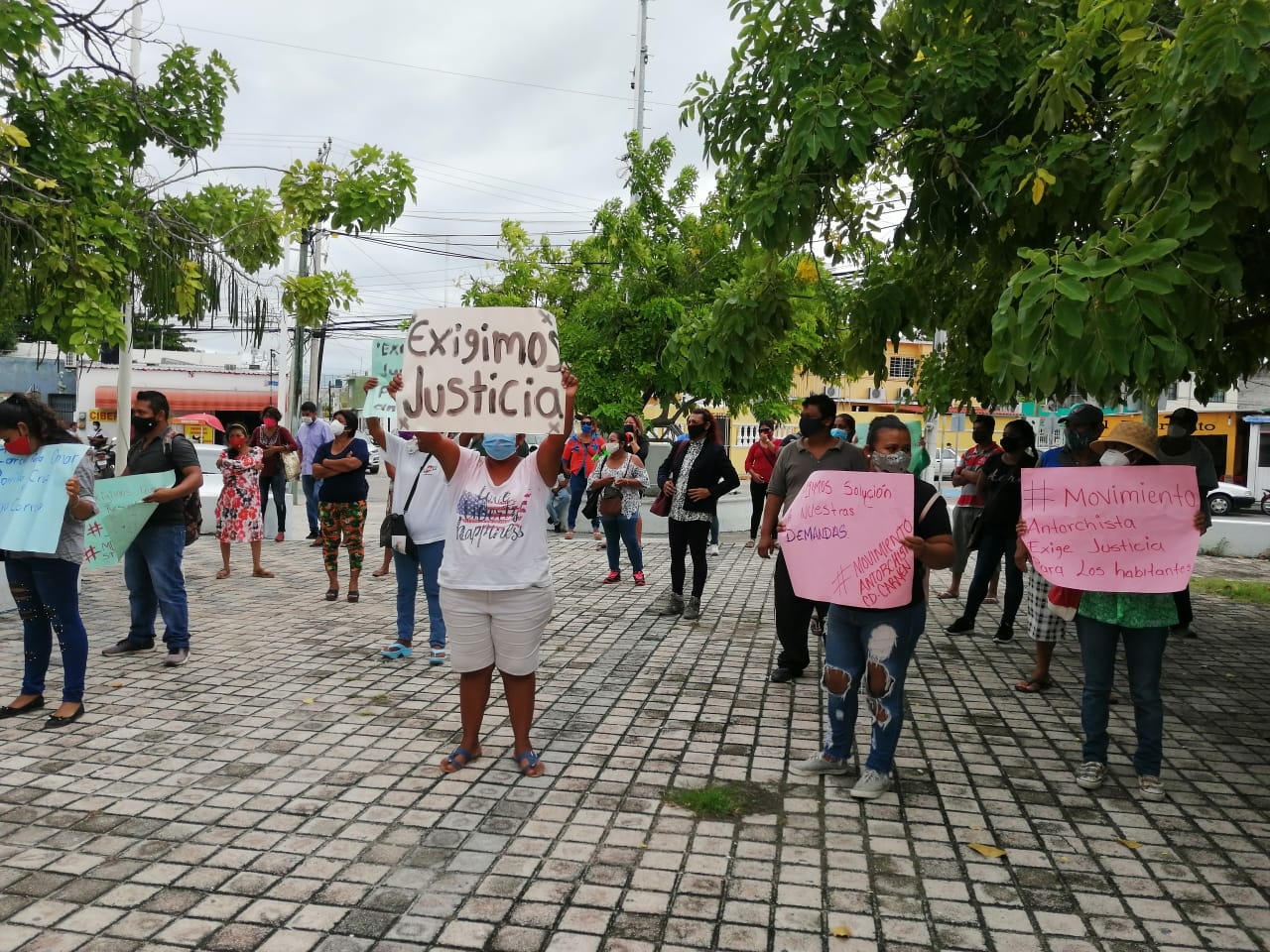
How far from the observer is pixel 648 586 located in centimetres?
1132

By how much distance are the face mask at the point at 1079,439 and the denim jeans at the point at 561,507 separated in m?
10.3

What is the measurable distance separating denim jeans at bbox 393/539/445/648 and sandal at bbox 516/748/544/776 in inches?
102

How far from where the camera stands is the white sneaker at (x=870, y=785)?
4699 millimetres

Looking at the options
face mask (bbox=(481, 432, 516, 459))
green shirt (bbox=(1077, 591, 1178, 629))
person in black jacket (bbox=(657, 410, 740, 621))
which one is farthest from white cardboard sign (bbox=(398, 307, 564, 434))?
person in black jacket (bbox=(657, 410, 740, 621))

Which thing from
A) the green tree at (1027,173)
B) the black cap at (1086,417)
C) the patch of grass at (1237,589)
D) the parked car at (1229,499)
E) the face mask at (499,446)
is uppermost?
the green tree at (1027,173)

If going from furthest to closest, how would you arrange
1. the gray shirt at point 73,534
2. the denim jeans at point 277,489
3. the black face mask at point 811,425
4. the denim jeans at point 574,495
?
1. the denim jeans at point 574,495
2. the denim jeans at point 277,489
3. the black face mask at point 811,425
4. the gray shirt at point 73,534

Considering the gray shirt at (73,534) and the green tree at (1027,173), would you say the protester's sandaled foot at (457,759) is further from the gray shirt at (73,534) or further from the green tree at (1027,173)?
the green tree at (1027,173)

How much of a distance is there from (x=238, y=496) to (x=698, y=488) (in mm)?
5365

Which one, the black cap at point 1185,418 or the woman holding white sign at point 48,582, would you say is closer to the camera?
the woman holding white sign at point 48,582

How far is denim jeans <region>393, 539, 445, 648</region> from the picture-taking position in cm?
746

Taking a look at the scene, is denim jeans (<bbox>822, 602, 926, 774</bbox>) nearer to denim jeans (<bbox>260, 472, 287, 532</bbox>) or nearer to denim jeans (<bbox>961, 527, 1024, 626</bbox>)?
denim jeans (<bbox>961, 527, 1024, 626</bbox>)

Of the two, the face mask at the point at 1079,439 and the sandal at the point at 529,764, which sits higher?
the face mask at the point at 1079,439

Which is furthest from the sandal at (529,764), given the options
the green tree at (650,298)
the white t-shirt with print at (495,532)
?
the green tree at (650,298)

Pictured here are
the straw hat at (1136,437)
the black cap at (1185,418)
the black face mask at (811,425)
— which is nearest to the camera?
the straw hat at (1136,437)
